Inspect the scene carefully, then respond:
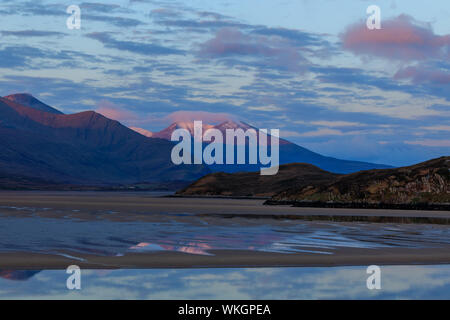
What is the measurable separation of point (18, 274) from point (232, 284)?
6.48 meters

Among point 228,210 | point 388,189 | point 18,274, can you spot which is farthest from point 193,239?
point 388,189

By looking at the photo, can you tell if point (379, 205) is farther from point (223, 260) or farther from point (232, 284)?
point (232, 284)

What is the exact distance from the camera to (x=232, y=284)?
59.1ft

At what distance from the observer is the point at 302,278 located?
19.2 m

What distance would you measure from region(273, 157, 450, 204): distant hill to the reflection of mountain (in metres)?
71.9

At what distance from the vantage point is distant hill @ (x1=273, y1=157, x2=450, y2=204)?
87688 mm

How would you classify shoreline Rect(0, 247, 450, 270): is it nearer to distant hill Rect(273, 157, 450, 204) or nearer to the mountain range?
the mountain range

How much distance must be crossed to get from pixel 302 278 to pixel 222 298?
4323 mm

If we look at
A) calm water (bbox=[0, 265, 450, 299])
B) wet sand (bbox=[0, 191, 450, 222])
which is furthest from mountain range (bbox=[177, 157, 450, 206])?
calm water (bbox=[0, 265, 450, 299])

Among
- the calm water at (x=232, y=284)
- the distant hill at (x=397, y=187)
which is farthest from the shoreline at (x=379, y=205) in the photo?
the calm water at (x=232, y=284)

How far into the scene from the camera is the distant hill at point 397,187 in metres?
87.7
